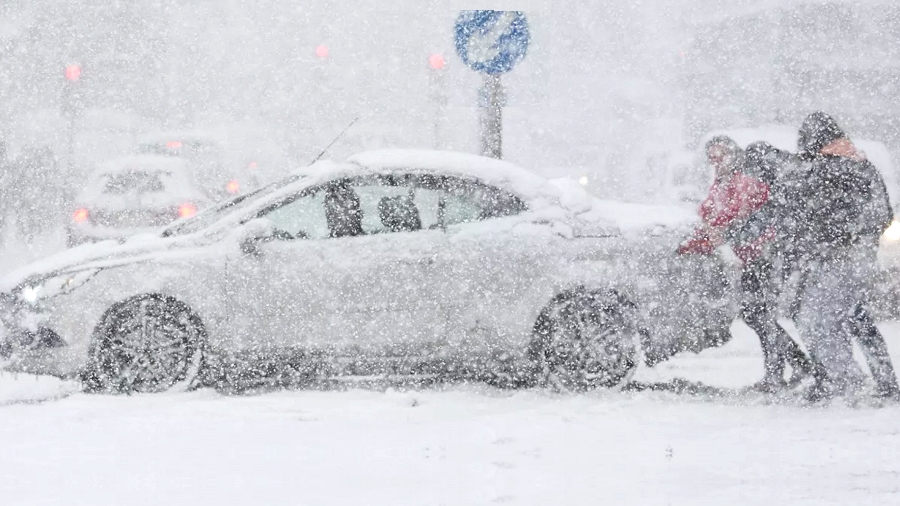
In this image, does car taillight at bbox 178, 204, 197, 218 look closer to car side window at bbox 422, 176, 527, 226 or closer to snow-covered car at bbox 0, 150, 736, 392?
snow-covered car at bbox 0, 150, 736, 392

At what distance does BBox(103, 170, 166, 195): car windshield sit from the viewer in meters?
13.7

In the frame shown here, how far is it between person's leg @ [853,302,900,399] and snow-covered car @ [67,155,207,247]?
7148mm

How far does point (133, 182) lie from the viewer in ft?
45.3

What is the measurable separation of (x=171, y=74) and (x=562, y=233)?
1104 inches

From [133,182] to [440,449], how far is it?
26.4 feet

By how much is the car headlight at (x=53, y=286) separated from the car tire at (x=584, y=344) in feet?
8.63

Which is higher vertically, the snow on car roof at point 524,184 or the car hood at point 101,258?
the snow on car roof at point 524,184

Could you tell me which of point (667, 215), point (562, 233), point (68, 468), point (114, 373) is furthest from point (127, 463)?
point (667, 215)

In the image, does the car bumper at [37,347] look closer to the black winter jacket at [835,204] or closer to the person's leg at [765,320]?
the person's leg at [765,320]

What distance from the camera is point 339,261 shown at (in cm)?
826

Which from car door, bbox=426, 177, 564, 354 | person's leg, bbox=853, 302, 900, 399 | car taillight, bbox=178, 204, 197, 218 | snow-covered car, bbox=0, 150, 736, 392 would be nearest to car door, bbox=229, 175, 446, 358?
snow-covered car, bbox=0, 150, 736, 392

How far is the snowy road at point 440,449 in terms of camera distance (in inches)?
223

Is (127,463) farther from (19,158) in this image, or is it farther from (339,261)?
(19,158)

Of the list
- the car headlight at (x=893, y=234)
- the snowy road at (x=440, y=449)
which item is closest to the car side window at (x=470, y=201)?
the snowy road at (x=440, y=449)
